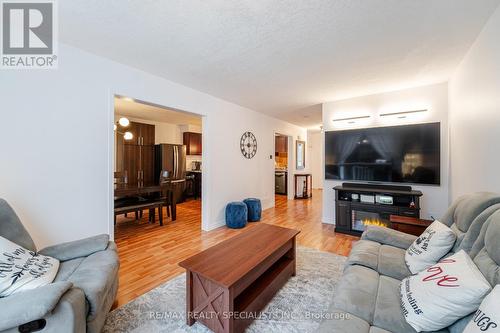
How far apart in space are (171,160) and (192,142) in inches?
45.2

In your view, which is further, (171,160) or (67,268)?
(171,160)

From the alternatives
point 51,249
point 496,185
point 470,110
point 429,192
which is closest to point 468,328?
point 496,185

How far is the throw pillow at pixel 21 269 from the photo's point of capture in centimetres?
119

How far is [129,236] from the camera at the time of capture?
3.37 meters

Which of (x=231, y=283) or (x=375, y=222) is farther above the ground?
(x=231, y=283)

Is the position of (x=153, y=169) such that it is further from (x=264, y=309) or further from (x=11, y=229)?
(x=264, y=309)

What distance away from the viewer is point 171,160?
19.7ft

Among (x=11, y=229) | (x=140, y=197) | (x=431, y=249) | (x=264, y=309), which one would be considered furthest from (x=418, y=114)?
(x=140, y=197)

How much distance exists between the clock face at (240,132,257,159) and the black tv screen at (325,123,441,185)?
167 centimetres

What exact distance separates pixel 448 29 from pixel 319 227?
3.21 meters

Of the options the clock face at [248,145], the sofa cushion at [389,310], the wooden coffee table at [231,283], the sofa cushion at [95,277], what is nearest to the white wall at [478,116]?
the sofa cushion at [389,310]

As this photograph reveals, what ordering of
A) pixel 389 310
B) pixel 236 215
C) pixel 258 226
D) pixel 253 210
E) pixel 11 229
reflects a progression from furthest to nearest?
pixel 253 210
pixel 236 215
pixel 258 226
pixel 11 229
pixel 389 310

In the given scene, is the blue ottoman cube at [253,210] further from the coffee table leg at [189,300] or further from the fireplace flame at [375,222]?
the coffee table leg at [189,300]

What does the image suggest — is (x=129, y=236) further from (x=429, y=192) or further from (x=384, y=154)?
Result: (x=429, y=192)
